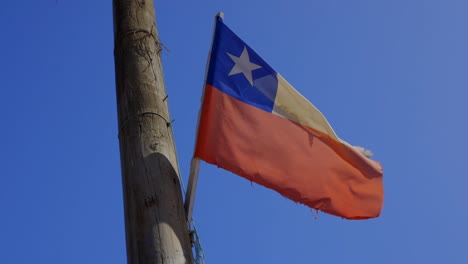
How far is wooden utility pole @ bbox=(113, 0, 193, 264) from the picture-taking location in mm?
3240

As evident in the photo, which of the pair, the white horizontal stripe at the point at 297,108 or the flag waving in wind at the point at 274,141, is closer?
the flag waving in wind at the point at 274,141

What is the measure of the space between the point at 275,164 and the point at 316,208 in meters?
0.44

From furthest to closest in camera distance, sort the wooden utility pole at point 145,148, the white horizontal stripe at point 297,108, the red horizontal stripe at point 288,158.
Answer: the white horizontal stripe at point 297,108, the red horizontal stripe at point 288,158, the wooden utility pole at point 145,148

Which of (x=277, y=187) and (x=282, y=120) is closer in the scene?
(x=277, y=187)

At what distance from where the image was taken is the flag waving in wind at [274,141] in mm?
4348

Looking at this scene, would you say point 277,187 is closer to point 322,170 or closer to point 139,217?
point 322,170

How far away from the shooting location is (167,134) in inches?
152

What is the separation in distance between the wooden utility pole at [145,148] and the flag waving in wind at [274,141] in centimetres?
43

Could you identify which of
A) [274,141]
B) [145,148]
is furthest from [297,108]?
[145,148]

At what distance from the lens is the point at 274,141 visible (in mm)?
4734

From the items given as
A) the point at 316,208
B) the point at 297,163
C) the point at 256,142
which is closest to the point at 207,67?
the point at 256,142

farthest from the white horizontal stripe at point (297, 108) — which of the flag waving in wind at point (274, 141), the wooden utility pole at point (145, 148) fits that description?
the wooden utility pole at point (145, 148)

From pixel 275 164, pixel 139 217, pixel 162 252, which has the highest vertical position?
pixel 275 164

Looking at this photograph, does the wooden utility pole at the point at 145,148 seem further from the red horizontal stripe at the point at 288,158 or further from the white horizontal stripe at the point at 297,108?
the white horizontal stripe at the point at 297,108
